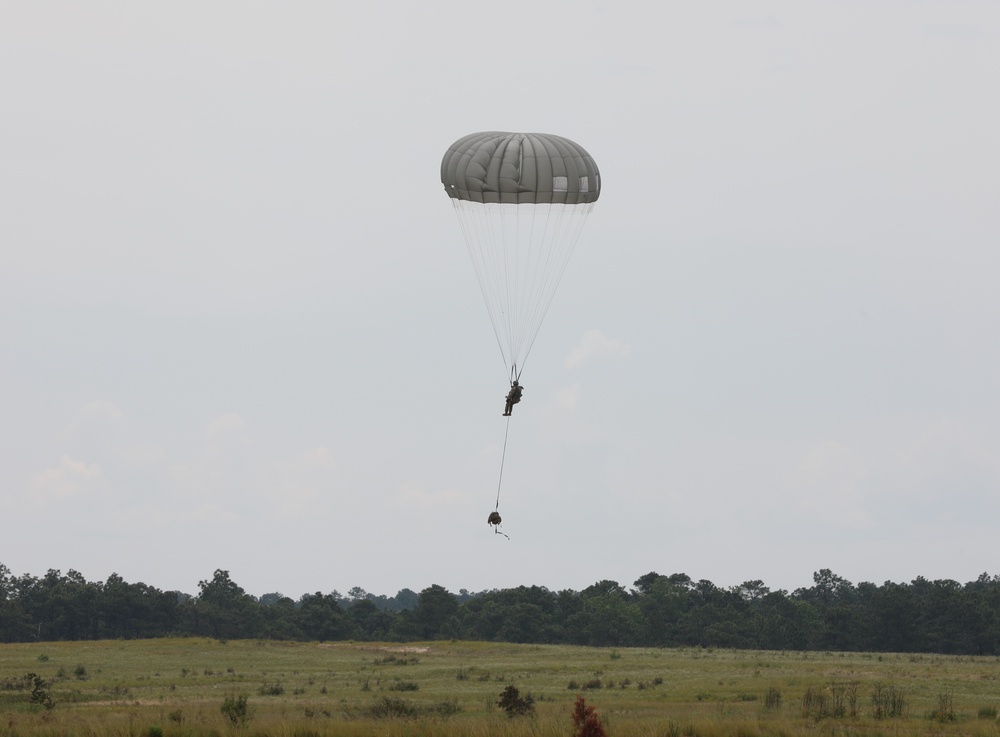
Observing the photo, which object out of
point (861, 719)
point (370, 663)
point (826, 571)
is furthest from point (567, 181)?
point (826, 571)

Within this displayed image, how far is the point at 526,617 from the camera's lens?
413 ft

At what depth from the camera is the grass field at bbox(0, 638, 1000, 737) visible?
1303 inches

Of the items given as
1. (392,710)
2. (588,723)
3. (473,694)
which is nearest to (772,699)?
(473,694)

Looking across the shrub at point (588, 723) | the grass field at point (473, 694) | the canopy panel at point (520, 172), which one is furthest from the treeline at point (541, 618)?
the shrub at point (588, 723)

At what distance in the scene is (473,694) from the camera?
46.4 meters

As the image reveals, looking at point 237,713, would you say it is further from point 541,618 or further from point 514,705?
point 541,618

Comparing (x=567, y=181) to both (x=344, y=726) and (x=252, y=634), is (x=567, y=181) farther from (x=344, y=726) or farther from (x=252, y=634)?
(x=252, y=634)

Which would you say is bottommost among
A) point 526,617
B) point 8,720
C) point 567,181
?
point 8,720

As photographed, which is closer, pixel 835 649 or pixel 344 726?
pixel 344 726

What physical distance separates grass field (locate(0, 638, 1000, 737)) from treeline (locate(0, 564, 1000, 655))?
30.8 m

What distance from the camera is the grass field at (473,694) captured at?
33.1m

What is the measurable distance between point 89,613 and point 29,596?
11.0 meters

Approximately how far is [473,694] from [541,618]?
8150 centimetres

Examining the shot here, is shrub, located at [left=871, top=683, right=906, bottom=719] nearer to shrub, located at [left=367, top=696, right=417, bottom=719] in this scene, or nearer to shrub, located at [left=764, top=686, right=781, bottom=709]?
shrub, located at [left=764, top=686, right=781, bottom=709]
